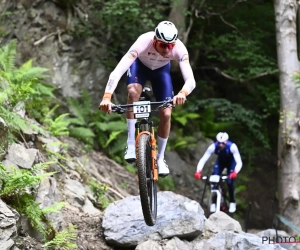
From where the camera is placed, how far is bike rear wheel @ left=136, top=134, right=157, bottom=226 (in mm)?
5125

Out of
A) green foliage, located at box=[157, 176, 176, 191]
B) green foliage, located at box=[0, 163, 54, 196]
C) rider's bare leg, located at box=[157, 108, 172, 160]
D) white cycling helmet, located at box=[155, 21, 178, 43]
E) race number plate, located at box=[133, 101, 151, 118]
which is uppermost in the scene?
white cycling helmet, located at box=[155, 21, 178, 43]

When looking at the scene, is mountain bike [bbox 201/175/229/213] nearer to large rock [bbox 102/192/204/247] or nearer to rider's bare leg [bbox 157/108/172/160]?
large rock [bbox 102/192/204/247]

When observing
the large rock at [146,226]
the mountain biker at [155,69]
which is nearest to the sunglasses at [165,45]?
the mountain biker at [155,69]

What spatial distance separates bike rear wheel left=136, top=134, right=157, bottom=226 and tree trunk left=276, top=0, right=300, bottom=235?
5.90m

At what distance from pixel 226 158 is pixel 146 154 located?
4.89 metres

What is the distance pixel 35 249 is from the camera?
5168mm

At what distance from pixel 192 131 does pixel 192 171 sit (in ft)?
4.86

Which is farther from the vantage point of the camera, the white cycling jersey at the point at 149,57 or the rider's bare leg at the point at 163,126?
the rider's bare leg at the point at 163,126

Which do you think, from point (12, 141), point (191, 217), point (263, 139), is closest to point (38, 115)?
point (12, 141)

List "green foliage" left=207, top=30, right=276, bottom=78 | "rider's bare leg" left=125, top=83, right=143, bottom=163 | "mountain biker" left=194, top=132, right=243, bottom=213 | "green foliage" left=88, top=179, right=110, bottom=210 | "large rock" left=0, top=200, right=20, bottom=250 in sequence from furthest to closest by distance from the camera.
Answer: "green foliage" left=207, top=30, right=276, bottom=78, "mountain biker" left=194, top=132, right=243, bottom=213, "green foliage" left=88, top=179, right=110, bottom=210, "rider's bare leg" left=125, top=83, right=143, bottom=163, "large rock" left=0, top=200, right=20, bottom=250

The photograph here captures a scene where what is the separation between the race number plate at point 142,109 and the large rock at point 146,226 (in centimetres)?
166

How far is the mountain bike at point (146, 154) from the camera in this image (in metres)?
5.14

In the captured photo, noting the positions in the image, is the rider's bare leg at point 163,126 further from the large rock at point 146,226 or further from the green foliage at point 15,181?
the green foliage at point 15,181

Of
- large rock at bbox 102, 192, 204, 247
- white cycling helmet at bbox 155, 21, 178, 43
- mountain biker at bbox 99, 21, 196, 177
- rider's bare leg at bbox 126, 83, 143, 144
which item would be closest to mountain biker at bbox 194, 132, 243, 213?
large rock at bbox 102, 192, 204, 247
